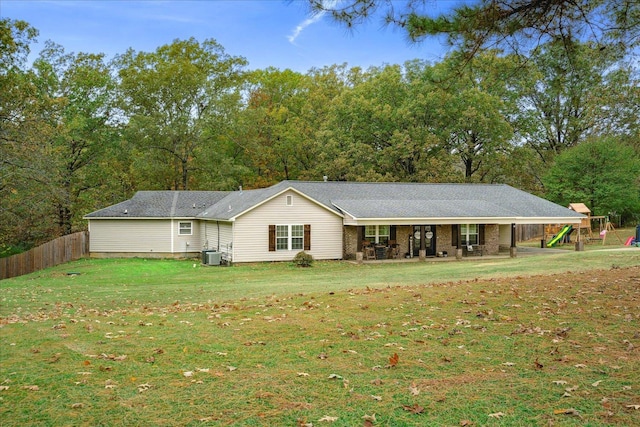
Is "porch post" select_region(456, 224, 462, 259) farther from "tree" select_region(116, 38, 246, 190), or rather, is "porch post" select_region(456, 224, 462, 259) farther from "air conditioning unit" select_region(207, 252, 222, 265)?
"tree" select_region(116, 38, 246, 190)

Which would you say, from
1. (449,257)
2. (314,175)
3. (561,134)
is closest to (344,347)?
(449,257)

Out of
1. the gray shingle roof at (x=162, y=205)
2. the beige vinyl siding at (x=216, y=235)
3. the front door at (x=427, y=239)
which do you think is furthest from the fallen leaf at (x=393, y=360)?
the gray shingle roof at (x=162, y=205)

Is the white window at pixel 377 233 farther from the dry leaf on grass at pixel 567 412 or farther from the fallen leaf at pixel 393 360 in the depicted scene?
the dry leaf on grass at pixel 567 412

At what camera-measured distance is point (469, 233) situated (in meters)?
28.5

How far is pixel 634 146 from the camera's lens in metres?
36.5

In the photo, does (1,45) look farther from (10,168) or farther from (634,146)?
(634,146)

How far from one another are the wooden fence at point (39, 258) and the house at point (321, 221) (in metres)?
1.50

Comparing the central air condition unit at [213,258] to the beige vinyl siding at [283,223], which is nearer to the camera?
the beige vinyl siding at [283,223]

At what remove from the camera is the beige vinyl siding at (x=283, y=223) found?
24922mm

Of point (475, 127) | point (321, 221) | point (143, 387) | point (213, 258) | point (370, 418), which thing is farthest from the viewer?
point (475, 127)

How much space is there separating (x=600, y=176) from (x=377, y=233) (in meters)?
17.6

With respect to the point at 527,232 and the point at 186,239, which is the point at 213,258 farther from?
the point at 527,232

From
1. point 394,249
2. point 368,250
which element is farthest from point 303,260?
point 394,249

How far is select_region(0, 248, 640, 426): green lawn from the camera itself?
15.6 ft
